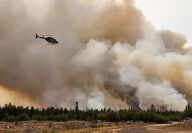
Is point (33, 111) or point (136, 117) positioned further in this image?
point (33, 111)

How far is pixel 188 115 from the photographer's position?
6366 cm

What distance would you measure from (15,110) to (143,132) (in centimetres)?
7946

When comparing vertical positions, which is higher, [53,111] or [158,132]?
[53,111]

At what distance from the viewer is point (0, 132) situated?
4903cm

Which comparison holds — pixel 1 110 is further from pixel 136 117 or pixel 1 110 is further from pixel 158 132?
pixel 158 132

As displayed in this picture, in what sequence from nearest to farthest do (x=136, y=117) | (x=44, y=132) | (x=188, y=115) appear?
(x=44, y=132) < (x=188, y=115) < (x=136, y=117)

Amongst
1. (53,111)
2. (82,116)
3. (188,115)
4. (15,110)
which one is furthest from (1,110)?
(188,115)

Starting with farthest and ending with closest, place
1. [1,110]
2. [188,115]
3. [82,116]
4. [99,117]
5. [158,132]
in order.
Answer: [1,110] → [82,116] → [99,117] → [188,115] → [158,132]

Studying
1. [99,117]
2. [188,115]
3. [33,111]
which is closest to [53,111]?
[33,111]

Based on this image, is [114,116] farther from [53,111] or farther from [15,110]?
[15,110]

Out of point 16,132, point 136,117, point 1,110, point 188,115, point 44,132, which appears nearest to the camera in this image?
point 44,132

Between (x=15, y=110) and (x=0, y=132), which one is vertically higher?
(x=15, y=110)

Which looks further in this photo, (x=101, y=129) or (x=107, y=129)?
(x=101, y=129)

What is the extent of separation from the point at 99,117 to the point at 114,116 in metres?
5.22
